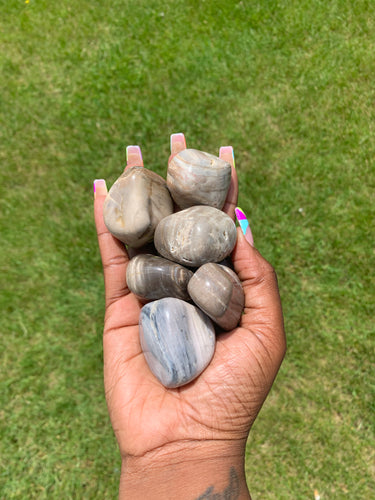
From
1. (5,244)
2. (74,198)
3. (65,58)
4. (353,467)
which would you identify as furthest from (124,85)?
(353,467)

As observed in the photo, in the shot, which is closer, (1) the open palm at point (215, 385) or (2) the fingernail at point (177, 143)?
(1) the open palm at point (215, 385)

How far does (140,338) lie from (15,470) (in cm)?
142

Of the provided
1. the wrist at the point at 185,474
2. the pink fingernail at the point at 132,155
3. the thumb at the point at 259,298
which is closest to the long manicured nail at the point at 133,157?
the pink fingernail at the point at 132,155

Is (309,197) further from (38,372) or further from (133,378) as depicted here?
(38,372)

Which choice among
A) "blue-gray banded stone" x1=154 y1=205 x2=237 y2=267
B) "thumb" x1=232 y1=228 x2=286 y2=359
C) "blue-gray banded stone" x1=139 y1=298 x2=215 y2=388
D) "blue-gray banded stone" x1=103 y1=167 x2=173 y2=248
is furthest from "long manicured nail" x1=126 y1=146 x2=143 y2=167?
"blue-gray banded stone" x1=139 y1=298 x2=215 y2=388

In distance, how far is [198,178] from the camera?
72.1 inches

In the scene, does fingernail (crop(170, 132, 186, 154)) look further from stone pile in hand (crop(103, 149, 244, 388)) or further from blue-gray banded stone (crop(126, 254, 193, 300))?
blue-gray banded stone (crop(126, 254, 193, 300))

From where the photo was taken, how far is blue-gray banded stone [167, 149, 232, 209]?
1.83m

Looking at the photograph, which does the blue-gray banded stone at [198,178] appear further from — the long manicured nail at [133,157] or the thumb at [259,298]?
the long manicured nail at [133,157]

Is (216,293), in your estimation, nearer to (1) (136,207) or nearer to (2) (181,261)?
(2) (181,261)

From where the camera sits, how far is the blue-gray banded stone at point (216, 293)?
1.65m

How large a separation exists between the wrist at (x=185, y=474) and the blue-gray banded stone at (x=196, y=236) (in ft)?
2.56

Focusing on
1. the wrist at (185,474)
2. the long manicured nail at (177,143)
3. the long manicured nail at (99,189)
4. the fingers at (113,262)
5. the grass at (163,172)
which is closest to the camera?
the wrist at (185,474)

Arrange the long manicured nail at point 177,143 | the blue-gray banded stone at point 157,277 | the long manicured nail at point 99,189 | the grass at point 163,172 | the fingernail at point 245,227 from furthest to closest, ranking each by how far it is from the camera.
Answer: the grass at point 163,172 < the long manicured nail at point 177,143 < the long manicured nail at point 99,189 < the fingernail at point 245,227 < the blue-gray banded stone at point 157,277
